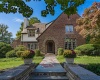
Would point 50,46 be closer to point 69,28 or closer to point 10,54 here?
point 69,28

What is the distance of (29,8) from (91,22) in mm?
19433

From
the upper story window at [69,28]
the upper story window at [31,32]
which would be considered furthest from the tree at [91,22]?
the upper story window at [31,32]

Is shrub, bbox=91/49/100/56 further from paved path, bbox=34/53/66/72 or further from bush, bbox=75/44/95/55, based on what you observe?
paved path, bbox=34/53/66/72

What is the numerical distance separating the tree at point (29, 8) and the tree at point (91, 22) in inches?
737

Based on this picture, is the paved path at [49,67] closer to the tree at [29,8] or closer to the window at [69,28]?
the tree at [29,8]

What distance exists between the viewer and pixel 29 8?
27.8 ft

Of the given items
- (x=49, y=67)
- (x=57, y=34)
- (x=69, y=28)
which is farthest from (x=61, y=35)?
(x=49, y=67)

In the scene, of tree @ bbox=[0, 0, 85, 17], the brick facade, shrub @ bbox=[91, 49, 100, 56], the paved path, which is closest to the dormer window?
the brick facade

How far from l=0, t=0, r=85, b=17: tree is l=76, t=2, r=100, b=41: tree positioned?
18.7m

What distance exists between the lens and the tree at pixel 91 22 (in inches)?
1033

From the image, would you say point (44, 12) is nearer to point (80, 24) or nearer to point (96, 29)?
point (96, 29)

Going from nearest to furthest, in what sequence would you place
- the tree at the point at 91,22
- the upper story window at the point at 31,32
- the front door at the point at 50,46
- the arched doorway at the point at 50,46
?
the tree at the point at 91,22, the upper story window at the point at 31,32, the arched doorway at the point at 50,46, the front door at the point at 50,46

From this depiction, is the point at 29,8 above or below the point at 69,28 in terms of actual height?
below

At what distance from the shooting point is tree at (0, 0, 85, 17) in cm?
764
